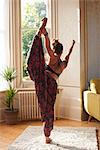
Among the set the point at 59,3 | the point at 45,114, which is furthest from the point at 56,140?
the point at 59,3

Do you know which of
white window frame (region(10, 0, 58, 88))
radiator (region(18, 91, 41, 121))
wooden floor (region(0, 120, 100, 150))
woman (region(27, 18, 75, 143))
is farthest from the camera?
white window frame (region(10, 0, 58, 88))

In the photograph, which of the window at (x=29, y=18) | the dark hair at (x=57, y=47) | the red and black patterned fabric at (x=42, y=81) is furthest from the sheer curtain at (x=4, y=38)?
the dark hair at (x=57, y=47)

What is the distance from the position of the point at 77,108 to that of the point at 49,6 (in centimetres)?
207

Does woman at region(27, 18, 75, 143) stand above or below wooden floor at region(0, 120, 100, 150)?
above

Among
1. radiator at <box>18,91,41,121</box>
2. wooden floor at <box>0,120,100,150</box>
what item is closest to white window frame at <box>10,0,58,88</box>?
radiator at <box>18,91,41,121</box>

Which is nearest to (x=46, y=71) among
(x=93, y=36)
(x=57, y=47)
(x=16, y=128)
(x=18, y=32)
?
(x=57, y=47)

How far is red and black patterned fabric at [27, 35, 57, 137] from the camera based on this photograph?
3701 mm

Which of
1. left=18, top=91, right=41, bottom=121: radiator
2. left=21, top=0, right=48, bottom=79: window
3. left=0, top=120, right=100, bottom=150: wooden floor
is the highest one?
left=21, top=0, right=48, bottom=79: window

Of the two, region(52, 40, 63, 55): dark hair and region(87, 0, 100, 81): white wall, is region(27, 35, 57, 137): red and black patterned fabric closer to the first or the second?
region(52, 40, 63, 55): dark hair

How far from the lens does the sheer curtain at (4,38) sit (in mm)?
5559

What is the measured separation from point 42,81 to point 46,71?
14 centimetres

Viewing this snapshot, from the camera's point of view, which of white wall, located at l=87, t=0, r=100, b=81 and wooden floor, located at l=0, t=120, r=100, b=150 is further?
white wall, located at l=87, t=0, r=100, b=81

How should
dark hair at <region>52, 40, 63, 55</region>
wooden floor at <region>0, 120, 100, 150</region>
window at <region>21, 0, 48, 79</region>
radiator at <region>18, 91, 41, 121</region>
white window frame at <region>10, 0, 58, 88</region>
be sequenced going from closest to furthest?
dark hair at <region>52, 40, 63, 55</region>
wooden floor at <region>0, 120, 100, 150</region>
radiator at <region>18, 91, 41, 121</region>
white window frame at <region>10, 0, 58, 88</region>
window at <region>21, 0, 48, 79</region>

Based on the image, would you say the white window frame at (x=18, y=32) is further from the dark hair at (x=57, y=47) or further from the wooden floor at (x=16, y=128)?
the dark hair at (x=57, y=47)
